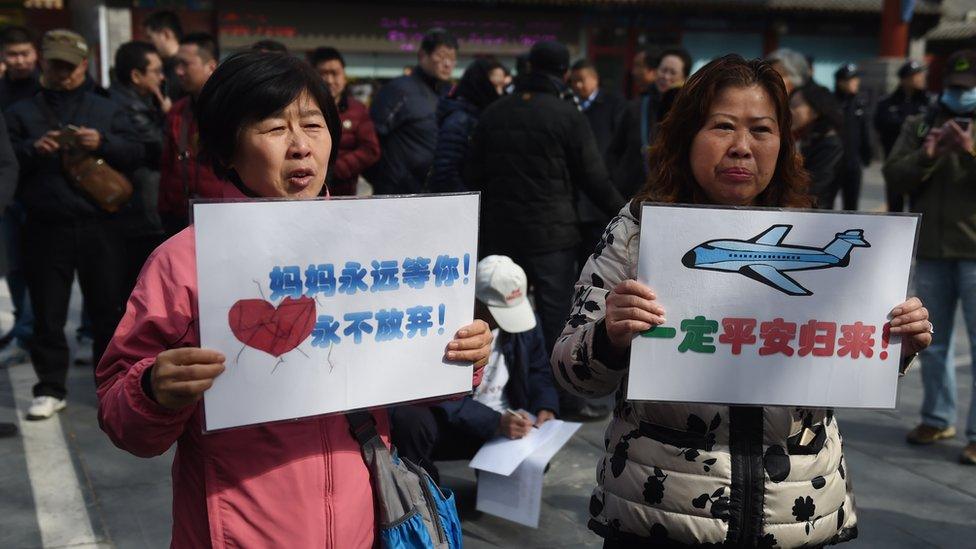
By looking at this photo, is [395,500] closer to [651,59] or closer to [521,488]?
[521,488]

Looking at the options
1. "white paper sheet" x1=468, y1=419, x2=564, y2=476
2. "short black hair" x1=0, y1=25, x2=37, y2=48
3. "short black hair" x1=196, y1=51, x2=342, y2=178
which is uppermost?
"short black hair" x1=0, y1=25, x2=37, y2=48

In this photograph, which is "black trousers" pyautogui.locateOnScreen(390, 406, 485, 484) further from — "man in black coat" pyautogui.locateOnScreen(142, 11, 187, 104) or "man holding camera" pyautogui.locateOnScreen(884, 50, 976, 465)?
"man in black coat" pyautogui.locateOnScreen(142, 11, 187, 104)

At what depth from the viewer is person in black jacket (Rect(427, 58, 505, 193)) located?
5871 mm

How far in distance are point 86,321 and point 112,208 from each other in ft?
5.94

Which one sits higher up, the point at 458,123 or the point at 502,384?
the point at 458,123

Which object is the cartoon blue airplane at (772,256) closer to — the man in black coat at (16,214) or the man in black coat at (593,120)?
the man in black coat at (593,120)

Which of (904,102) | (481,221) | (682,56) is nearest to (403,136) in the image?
(481,221)

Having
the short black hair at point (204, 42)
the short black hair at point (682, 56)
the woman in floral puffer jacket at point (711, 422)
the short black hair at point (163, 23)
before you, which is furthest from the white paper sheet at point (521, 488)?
the short black hair at point (163, 23)

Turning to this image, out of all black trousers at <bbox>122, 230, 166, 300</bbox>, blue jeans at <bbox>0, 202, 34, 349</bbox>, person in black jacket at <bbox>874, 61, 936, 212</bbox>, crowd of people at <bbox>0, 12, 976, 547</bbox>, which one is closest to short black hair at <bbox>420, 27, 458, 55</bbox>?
crowd of people at <bbox>0, 12, 976, 547</bbox>

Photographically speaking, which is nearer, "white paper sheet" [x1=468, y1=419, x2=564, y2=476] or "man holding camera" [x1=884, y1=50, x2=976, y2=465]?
"white paper sheet" [x1=468, y1=419, x2=564, y2=476]

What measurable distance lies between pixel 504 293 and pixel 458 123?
2072 millimetres

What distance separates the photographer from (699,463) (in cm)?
205

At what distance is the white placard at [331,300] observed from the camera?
167cm

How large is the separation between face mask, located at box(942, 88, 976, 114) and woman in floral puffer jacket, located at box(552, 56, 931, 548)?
10.1ft
